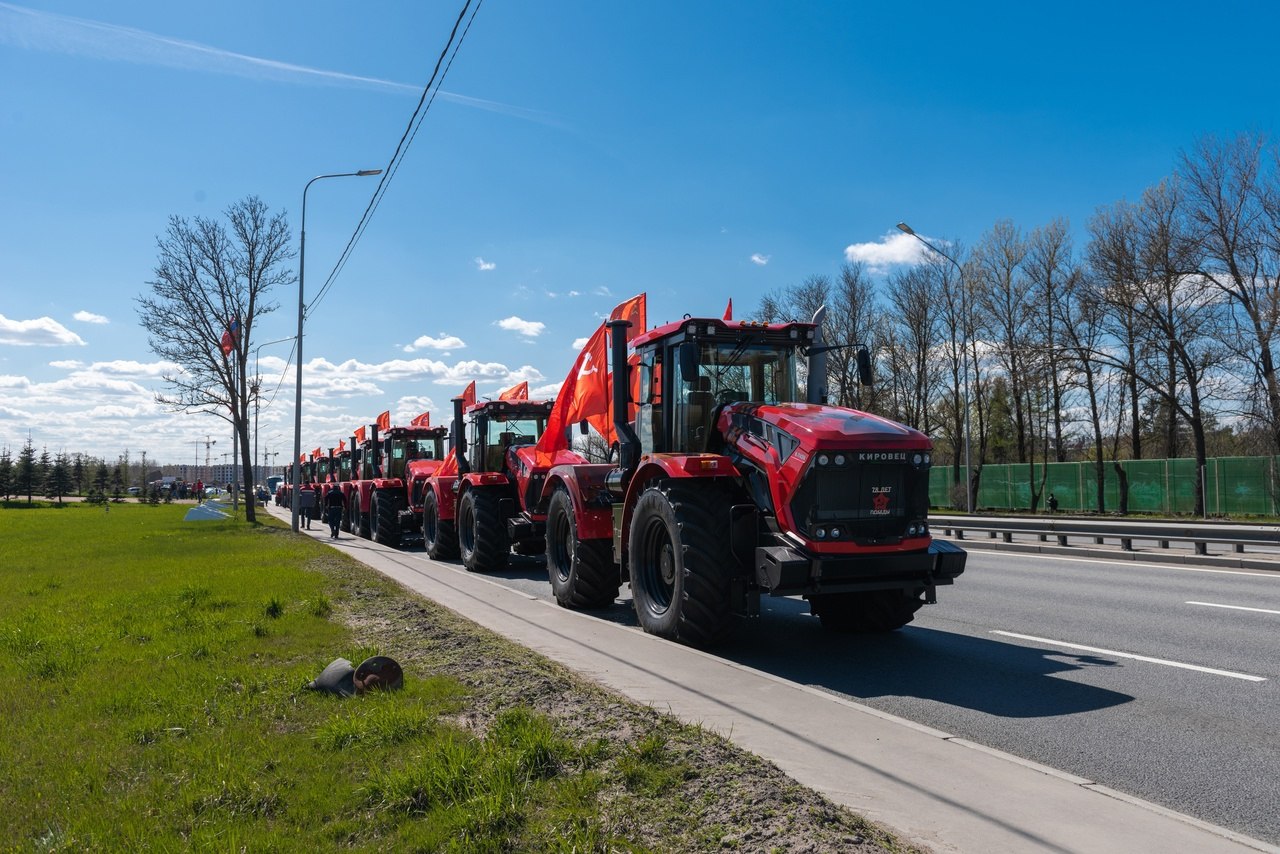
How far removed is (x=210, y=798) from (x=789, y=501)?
4.90 metres

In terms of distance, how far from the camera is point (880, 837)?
12.6 ft

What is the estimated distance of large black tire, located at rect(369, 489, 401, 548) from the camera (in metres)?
24.2

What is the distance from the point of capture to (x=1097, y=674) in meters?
7.28

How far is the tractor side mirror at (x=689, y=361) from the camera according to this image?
8656 millimetres

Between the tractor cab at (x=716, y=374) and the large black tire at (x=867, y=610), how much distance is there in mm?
1972

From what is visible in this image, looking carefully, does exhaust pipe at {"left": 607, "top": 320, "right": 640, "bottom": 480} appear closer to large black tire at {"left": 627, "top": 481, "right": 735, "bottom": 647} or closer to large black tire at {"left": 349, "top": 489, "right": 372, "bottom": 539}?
large black tire at {"left": 627, "top": 481, "right": 735, "bottom": 647}

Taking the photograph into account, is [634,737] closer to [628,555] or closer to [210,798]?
[210,798]

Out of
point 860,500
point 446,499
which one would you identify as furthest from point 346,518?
point 860,500

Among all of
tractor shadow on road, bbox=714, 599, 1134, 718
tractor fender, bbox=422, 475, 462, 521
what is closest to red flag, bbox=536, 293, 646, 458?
tractor shadow on road, bbox=714, 599, 1134, 718

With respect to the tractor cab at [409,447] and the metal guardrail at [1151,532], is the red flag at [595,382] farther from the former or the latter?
the tractor cab at [409,447]

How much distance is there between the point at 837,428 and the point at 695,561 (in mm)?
1693

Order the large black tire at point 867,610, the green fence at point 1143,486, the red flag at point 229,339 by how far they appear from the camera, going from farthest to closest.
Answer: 1. the red flag at point 229,339
2. the green fence at point 1143,486
3. the large black tire at point 867,610

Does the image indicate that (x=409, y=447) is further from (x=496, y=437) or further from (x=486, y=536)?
(x=486, y=536)

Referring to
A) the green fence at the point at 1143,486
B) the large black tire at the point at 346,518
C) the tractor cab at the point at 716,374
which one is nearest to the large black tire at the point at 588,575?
the tractor cab at the point at 716,374
